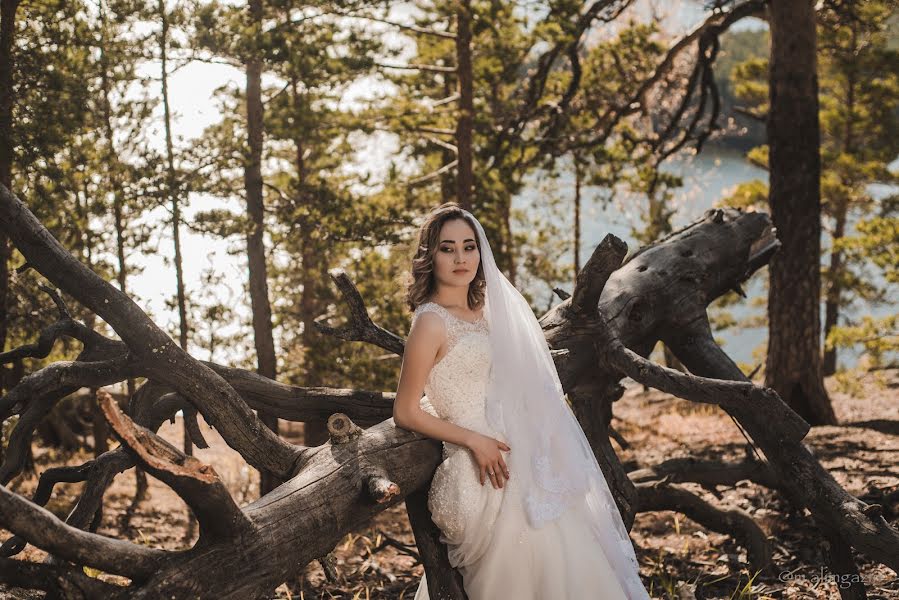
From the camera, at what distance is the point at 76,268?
3.85 m

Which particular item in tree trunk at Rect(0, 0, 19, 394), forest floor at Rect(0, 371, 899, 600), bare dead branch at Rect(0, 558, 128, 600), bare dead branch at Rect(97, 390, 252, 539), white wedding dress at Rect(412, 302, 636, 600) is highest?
tree trunk at Rect(0, 0, 19, 394)

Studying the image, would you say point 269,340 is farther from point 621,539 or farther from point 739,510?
point 621,539

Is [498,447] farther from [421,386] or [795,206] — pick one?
[795,206]

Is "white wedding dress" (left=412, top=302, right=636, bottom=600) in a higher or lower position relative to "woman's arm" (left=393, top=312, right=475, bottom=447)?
lower

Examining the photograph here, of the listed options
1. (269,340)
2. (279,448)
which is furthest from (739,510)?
(269,340)

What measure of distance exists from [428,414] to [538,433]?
584 mm

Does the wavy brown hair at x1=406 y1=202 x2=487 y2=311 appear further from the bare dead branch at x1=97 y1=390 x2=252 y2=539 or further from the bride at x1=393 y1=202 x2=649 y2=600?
the bare dead branch at x1=97 y1=390 x2=252 y2=539

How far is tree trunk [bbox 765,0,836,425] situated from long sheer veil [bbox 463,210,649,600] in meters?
7.09

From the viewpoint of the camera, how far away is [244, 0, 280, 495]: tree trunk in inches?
416

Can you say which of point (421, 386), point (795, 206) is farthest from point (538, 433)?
point (795, 206)

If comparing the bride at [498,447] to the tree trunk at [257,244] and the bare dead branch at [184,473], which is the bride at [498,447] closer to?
the bare dead branch at [184,473]

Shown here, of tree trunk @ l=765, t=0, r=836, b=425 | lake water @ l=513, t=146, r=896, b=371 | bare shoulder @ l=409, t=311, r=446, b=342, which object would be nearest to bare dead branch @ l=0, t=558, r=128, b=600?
bare shoulder @ l=409, t=311, r=446, b=342

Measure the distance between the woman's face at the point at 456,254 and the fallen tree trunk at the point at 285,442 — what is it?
2.66ft

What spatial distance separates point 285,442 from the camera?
4184 mm
